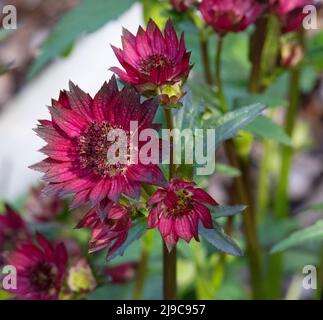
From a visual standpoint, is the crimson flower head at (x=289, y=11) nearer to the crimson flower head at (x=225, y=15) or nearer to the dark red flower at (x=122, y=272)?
the crimson flower head at (x=225, y=15)

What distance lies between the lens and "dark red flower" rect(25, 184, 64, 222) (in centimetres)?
180

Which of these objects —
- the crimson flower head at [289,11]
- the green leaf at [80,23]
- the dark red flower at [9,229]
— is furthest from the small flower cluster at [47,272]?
the crimson flower head at [289,11]

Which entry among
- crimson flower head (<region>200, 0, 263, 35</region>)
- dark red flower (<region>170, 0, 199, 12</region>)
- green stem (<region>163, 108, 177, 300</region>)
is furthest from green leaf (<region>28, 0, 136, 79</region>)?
green stem (<region>163, 108, 177, 300</region>)

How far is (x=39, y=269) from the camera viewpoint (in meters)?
1.26

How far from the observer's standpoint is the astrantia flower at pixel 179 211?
1.01m

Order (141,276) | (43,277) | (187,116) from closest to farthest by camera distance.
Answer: (187,116), (43,277), (141,276)

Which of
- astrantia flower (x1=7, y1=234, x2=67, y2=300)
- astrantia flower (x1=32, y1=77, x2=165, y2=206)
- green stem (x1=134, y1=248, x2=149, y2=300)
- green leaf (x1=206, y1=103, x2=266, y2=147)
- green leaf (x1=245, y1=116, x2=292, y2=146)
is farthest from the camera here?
green stem (x1=134, y1=248, x2=149, y2=300)

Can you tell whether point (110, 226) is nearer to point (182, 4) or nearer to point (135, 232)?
point (135, 232)

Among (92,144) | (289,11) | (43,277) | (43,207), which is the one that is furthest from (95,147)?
(43,207)

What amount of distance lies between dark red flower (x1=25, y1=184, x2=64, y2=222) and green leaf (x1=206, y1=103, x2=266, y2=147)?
2.46ft

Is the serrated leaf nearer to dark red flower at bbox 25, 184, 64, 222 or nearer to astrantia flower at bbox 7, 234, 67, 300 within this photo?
astrantia flower at bbox 7, 234, 67, 300

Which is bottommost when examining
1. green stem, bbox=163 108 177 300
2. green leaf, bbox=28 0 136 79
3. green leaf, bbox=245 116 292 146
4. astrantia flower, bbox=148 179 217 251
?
green stem, bbox=163 108 177 300

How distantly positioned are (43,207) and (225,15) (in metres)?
0.72
